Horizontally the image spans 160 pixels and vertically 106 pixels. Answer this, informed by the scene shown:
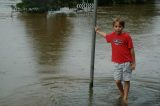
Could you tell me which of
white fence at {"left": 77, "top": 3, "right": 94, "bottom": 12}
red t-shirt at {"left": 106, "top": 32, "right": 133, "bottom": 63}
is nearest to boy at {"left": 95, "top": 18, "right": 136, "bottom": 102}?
red t-shirt at {"left": 106, "top": 32, "right": 133, "bottom": 63}

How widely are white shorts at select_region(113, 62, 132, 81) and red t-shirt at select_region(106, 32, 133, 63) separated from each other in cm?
7

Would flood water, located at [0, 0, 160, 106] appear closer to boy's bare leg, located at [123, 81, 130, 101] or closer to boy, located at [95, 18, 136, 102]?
boy's bare leg, located at [123, 81, 130, 101]

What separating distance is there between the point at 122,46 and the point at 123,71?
426mm

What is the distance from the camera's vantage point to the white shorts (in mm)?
7252

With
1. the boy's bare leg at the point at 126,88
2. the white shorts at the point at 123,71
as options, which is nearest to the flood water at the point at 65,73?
the boy's bare leg at the point at 126,88

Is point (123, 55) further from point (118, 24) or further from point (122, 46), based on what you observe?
point (118, 24)

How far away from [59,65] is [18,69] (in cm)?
112

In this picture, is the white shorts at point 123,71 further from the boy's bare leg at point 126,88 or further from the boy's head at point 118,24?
the boy's head at point 118,24

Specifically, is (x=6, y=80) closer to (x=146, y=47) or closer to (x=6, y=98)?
(x=6, y=98)

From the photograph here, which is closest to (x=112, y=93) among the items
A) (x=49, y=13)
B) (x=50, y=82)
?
(x=50, y=82)

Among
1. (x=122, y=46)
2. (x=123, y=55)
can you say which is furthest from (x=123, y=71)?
(x=122, y=46)

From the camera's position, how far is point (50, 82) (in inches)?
363

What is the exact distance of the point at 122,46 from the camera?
7.23 metres

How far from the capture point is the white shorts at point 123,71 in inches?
286
